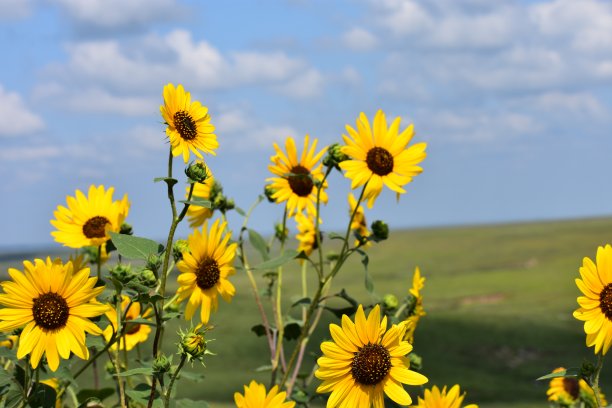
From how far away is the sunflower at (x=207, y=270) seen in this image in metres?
2.37

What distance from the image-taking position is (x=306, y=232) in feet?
11.3

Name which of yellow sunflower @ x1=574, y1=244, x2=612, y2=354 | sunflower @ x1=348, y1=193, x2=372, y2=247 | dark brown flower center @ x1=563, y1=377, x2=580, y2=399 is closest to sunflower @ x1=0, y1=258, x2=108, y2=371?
yellow sunflower @ x1=574, y1=244, x2=612, y2=354

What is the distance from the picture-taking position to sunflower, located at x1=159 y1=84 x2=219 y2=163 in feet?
6.65

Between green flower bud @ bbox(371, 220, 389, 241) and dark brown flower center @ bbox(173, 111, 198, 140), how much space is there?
84 cm

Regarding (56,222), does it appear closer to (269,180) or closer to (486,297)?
(269,180)

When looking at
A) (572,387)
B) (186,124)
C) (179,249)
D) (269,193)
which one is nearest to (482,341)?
(572,387)

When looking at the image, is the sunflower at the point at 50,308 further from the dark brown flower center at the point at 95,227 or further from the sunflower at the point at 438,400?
the sunflower at the point at 438,400

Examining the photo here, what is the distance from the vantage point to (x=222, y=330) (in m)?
14.3

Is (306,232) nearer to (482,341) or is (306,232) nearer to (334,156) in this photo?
(334,156)

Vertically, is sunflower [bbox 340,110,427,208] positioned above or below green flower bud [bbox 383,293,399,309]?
above

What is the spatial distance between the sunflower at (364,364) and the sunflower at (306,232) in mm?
1224

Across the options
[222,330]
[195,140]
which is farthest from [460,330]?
[195,140]

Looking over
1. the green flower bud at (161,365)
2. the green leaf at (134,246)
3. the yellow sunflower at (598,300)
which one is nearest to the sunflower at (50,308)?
the green leaf at (134,246)

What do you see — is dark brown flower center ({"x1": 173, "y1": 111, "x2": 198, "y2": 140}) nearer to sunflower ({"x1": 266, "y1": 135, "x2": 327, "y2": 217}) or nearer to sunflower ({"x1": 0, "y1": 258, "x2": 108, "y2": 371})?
sunflower ({"x1": 0, "y1": 258, "x2": 108, "y2": 371})
